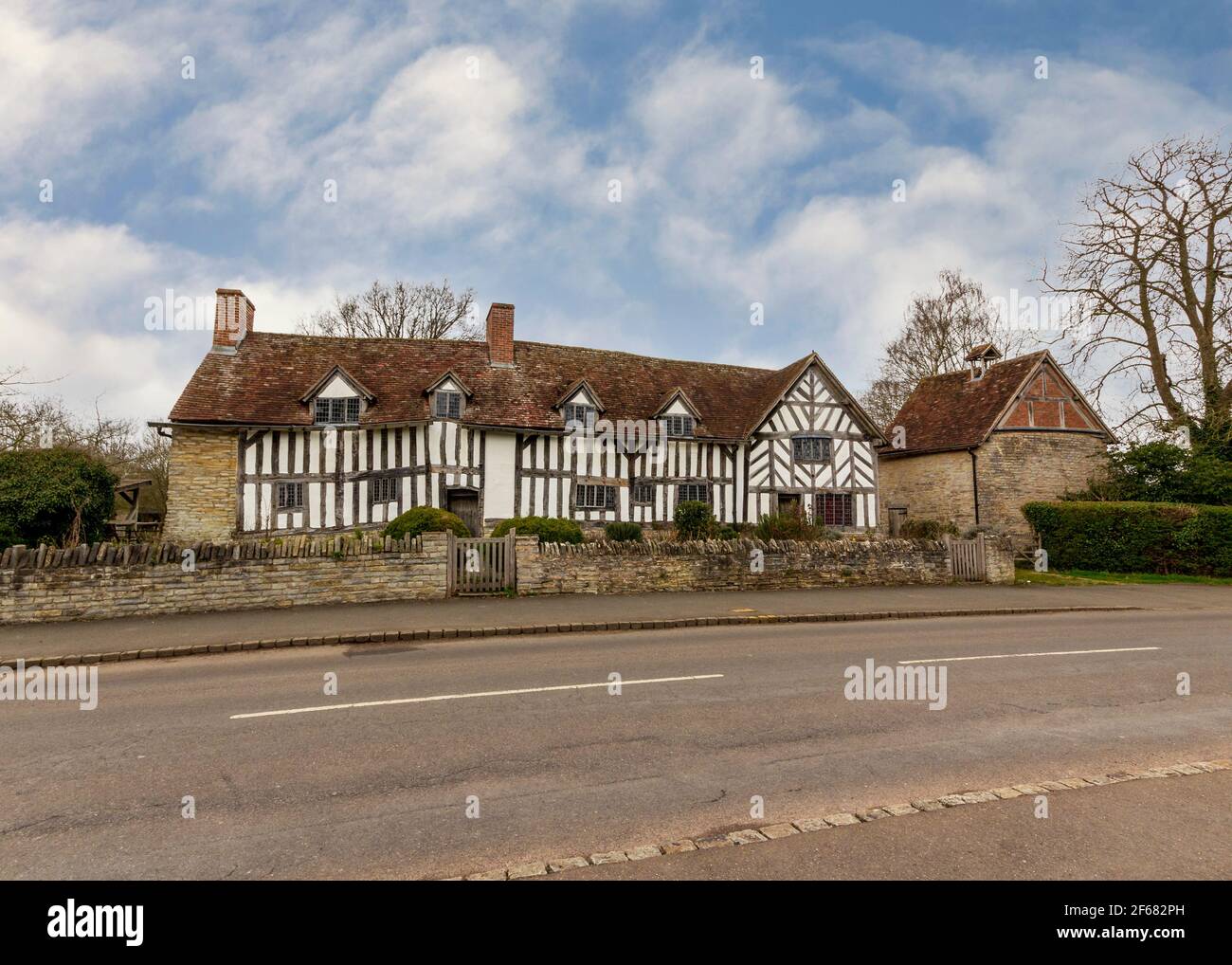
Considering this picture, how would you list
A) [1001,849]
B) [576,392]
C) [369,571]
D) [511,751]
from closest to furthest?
1. [1001,849]
2. [511,751]
3. [369,571]
4. [576,392]

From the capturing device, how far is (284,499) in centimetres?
2409

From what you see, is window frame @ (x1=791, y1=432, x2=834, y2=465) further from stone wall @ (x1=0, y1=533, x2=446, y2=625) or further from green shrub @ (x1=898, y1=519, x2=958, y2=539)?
stone wall @ (x1=0, y1=533, x2=446, y2=625)

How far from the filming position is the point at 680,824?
13.4ft

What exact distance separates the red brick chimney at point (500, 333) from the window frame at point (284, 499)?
28.8ft

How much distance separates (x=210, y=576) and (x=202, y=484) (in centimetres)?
1202

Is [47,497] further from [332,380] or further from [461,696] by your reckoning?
[461,696]

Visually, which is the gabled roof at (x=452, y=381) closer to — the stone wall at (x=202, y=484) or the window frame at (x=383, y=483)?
the window frame at (x=383, y=483)

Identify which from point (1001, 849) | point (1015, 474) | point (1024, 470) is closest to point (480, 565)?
point (1001, 849)

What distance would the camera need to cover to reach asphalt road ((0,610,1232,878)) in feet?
13.0

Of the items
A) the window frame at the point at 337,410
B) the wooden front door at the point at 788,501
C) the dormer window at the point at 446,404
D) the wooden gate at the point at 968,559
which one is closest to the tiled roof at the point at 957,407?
the wooden front door at the point at 788,501

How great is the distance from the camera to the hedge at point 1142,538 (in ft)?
73.3

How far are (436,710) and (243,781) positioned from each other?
6.67ft
